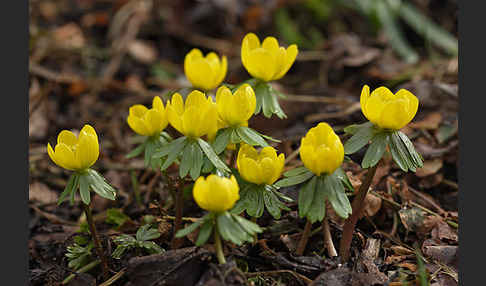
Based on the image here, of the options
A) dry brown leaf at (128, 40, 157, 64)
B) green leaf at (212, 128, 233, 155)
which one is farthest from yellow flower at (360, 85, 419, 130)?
dry brown leaf at (128, 40, 157, 64)

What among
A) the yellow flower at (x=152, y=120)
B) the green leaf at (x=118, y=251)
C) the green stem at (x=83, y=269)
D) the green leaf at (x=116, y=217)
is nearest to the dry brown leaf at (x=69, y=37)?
the green leaf at (x=116, y=217)

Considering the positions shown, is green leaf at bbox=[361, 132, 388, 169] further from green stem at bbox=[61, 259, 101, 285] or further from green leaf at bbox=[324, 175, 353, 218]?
green stem at bbox=[61, 259, 101, 285]

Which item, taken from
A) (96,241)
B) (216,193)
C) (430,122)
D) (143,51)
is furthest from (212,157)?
(143,51)

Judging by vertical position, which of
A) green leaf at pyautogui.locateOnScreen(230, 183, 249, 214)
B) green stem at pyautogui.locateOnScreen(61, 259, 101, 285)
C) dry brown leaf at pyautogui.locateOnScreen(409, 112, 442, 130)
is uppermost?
dry brown leaf at pyautogui.locateOnScreen(409, 112, 442, 130)

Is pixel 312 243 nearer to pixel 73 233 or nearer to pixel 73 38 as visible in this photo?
pixel 73 233

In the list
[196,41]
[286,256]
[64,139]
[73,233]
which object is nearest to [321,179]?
[286,256]

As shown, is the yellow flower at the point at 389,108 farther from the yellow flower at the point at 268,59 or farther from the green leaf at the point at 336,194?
the yellow flower at the point at 268,59
